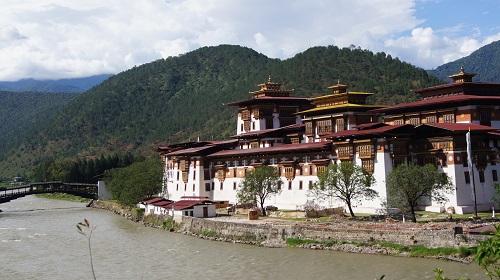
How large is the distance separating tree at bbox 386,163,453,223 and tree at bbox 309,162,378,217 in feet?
8.59

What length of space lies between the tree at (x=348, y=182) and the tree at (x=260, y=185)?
27.6ft

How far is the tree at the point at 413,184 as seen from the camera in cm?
4875

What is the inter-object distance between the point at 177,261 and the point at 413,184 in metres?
18.9

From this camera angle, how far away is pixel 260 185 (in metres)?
63.0

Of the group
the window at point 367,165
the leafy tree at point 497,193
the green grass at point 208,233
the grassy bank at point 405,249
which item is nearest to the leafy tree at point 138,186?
the green grass at point 208,233

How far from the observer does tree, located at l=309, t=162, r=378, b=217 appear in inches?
2125

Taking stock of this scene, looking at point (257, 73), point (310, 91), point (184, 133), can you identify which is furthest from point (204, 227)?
point (257, 73)

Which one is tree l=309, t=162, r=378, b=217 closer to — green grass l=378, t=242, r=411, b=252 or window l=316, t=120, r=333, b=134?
green grass l=378, t=242, r=411, b=252

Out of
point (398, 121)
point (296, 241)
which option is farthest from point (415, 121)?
point (296, 241)

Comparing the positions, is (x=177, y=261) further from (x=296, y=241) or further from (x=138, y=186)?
(x=138, y=186)

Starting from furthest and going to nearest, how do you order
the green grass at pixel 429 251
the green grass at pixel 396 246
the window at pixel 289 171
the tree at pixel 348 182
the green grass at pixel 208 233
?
1. the window at pixel 289 171
2. the green grass at pixel 208 233
3. the tree at pixel 348 182
4. the green grass at pixel 396 246
5. the green grass at pixel 429 251

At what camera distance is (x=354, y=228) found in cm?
4500

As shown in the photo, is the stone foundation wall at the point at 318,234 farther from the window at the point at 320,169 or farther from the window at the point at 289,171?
the window at the point at 289,171

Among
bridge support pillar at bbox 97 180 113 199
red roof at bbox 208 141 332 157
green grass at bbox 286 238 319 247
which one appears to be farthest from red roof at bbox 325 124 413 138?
bridge support pillar at bbox 97 180 113 199
